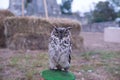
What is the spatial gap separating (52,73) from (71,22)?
496 cm

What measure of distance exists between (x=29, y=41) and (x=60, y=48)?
4.62 metres

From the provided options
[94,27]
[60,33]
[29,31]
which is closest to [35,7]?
[94,27]

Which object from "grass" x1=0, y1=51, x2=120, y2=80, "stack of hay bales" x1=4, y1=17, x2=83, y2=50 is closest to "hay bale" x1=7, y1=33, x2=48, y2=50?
"stack of hay bales" x1=4, y1=17, x2=83, y2=50

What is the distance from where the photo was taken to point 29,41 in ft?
24.9

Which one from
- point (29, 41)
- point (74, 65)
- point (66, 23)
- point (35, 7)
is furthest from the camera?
point (35, 7)

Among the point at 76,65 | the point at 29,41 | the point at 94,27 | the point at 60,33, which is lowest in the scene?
the point at 76,65

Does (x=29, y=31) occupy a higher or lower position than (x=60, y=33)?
lower

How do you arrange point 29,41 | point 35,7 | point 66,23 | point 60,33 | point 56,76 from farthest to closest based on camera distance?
point 35,7, point 66,23, point 29,41, point 56,76, point 60,33

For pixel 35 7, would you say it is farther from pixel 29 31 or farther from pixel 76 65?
pixel 76 65

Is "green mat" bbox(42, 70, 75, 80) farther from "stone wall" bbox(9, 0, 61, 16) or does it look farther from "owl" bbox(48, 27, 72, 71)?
"stone wall" bbox(9, 0, 61, 16)

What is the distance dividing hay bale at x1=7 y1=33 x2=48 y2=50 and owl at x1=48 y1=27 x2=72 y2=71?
4.40 meters

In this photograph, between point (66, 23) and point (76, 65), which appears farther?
point (66, 23)

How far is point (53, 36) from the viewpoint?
2939mm

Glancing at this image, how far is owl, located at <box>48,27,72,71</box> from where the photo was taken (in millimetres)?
2912
